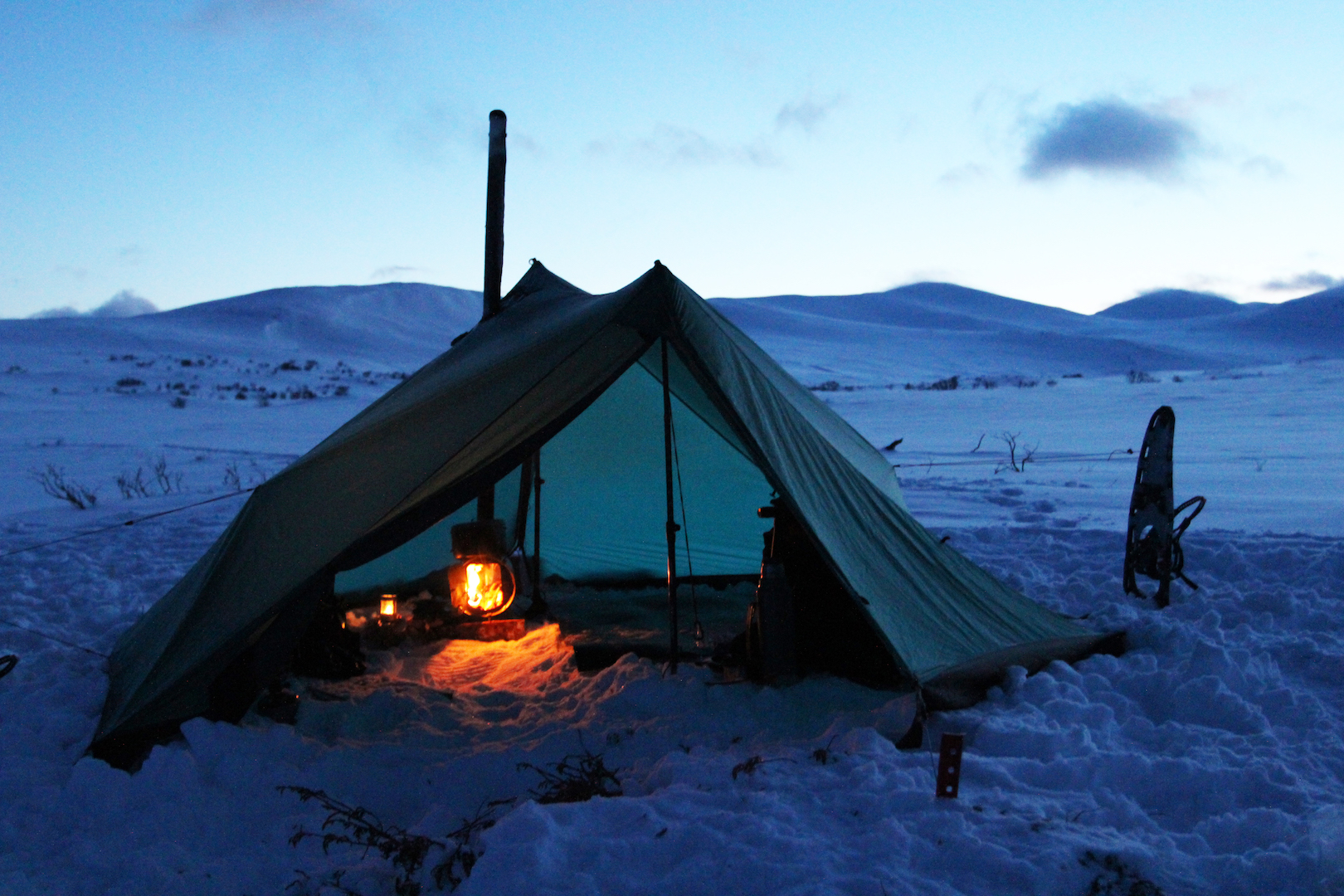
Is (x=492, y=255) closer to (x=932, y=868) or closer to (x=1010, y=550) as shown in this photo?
(x=1010, y=550)

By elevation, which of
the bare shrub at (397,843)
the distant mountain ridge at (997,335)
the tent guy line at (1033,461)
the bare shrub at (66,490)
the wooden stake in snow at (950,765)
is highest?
the distant mountain ridge at (997,335)

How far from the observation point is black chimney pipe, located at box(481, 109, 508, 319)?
5.76m

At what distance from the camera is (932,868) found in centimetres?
246

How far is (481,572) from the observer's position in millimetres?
5309

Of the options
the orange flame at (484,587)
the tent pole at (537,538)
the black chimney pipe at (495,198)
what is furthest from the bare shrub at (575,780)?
the black chimney pipe at (495,198)

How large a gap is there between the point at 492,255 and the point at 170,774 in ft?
11.6

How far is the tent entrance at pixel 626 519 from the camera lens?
20.4 ft

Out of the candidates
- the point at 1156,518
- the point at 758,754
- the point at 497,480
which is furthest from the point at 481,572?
the point at 1156,518

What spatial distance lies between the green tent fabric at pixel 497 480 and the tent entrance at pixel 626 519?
68.8 inches

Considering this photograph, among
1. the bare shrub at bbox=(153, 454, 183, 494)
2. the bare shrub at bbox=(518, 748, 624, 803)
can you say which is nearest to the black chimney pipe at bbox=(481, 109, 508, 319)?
the bare shrub at bbox=(518, 748, 624, 803)

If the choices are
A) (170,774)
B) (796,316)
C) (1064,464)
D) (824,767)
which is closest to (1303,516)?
(1064,464)

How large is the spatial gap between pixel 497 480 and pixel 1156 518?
347 centimetres

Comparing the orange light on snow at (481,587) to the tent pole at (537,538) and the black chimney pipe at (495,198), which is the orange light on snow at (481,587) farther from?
the black chimney pipe at (495,198)

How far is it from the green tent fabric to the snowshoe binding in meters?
1.07
